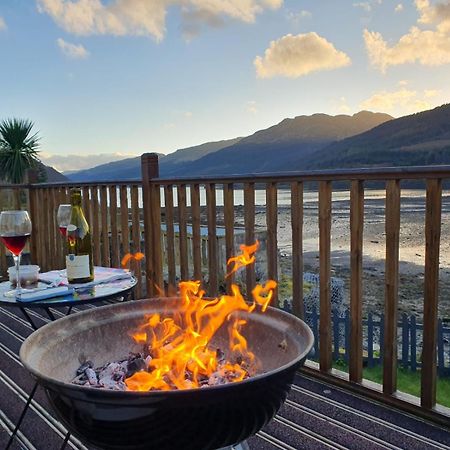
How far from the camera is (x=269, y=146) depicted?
108562mm

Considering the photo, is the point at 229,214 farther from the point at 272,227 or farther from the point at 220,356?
the point at 220,356

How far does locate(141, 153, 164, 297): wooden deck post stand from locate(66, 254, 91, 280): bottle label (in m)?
1.56

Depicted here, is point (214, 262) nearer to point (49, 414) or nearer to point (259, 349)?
point (49, 414)

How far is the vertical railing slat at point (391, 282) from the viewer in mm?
1842

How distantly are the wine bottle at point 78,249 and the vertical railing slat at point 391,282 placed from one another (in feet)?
4.17

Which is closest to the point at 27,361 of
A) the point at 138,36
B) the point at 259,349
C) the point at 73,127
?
the point at 259,349

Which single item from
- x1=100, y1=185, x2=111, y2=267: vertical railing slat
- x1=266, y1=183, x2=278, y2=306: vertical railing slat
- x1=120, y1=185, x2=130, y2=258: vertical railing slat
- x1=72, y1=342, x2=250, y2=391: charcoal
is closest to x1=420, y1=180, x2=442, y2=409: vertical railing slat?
x1=266, y1=183, x2=278, y2=306: vertical railing slat

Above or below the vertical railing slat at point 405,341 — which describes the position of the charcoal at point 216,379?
above

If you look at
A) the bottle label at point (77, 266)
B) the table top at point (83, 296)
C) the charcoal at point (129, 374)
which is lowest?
the charcoal at point (129, 374)

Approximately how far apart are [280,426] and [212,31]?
29.8 ft

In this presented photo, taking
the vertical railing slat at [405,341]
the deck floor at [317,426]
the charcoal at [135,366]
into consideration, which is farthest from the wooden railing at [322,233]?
the vertical railing slat at [405,341]

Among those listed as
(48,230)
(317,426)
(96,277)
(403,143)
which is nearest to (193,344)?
(96,277)

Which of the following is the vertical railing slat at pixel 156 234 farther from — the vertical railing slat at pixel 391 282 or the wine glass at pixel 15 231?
the vertical railing slat at pixel 391 282

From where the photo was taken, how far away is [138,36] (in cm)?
929
